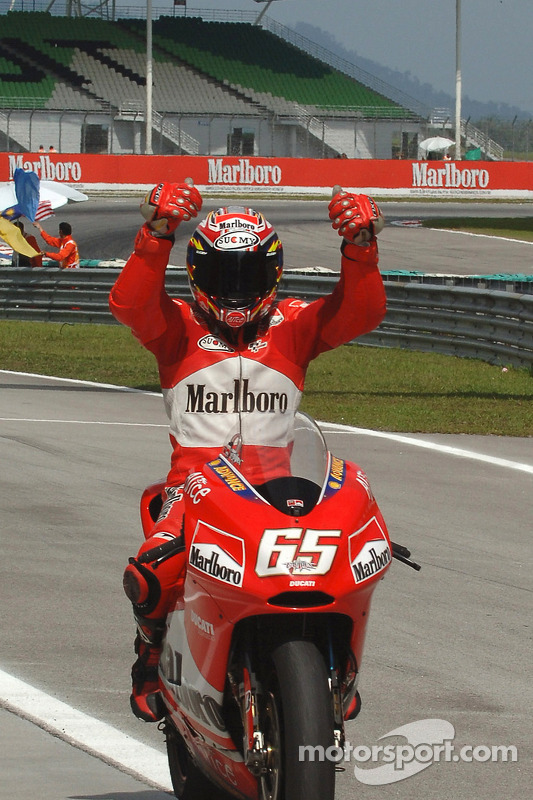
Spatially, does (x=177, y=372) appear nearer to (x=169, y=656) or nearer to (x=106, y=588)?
(x=169, y=656)

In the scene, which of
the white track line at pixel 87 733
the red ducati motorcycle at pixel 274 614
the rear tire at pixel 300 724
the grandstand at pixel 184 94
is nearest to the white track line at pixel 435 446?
the white track line at pixel 87 733

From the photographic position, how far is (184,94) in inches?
2474

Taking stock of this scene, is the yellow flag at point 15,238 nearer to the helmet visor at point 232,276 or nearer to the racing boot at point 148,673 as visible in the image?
the helmet visor at point 232,276

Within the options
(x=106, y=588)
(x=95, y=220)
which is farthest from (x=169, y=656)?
(x=95, y=220)

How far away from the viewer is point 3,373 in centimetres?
1675

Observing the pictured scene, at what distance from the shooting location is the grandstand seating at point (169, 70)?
59.2 metres

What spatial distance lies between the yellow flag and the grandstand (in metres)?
31.1

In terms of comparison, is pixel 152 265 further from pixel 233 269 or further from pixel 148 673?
pixel 148 673

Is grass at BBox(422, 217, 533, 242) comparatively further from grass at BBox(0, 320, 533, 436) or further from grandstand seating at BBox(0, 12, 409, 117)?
grandstand seating at BBox(0, 12, 409, 117)

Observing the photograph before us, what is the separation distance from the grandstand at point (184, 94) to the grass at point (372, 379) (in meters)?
34.6

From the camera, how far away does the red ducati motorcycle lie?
318 cm

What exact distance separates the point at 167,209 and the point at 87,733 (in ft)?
6.26

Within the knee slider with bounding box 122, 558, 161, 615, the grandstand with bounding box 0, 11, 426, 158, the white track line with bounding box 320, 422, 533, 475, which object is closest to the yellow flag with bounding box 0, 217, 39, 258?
the white track line with bounding box 320, 422, 533, 475

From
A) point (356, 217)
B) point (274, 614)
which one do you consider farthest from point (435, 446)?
point (274, 614)
